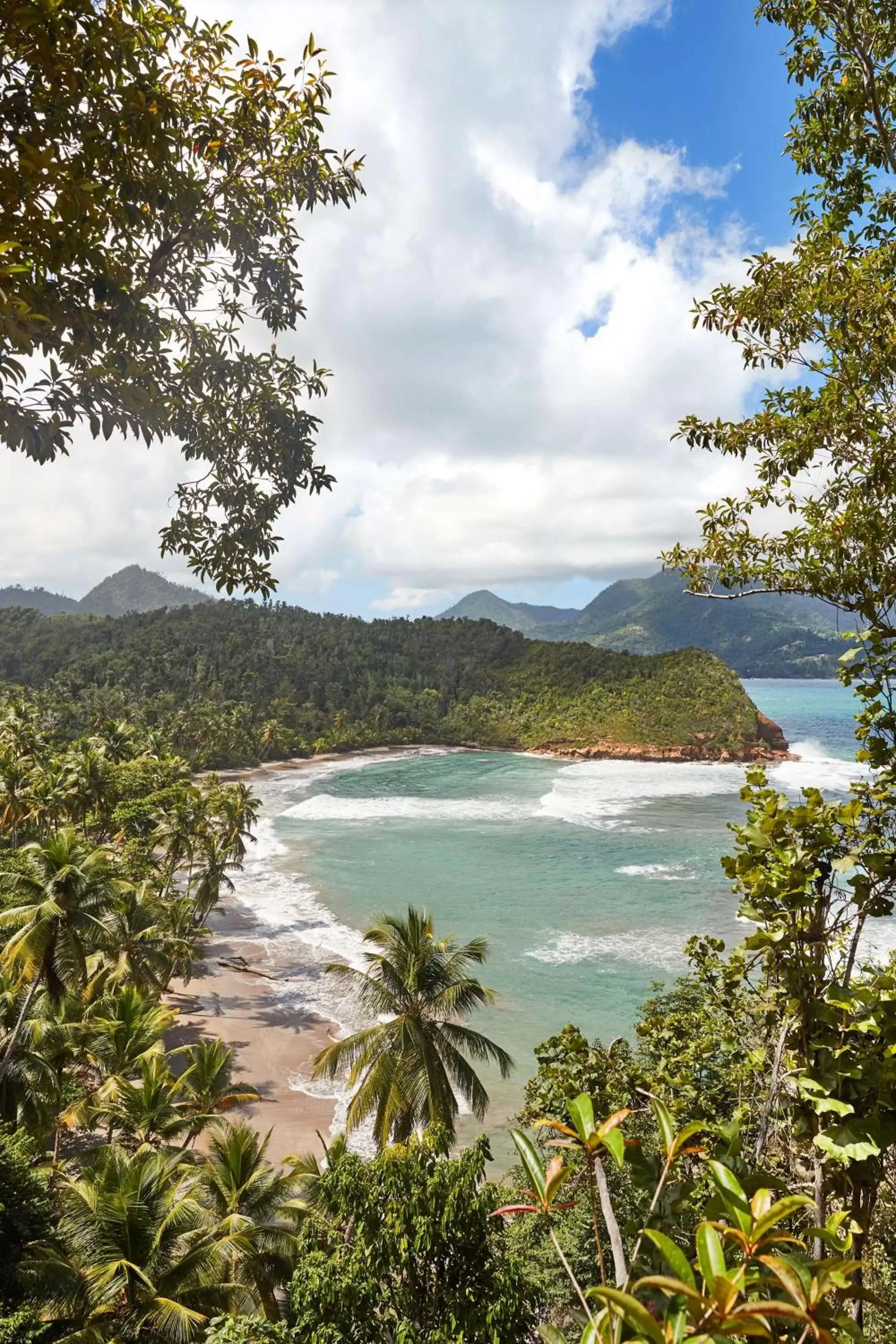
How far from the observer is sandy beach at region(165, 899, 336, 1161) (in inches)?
746

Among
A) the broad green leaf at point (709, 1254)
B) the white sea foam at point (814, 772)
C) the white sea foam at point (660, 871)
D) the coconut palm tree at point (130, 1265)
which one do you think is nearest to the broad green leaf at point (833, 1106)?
the broad green leaf at point (709, 1254)

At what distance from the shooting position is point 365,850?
47438mm

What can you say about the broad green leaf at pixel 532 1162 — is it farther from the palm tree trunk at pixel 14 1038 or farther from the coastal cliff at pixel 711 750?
the coastal cliff at pixel 711 750

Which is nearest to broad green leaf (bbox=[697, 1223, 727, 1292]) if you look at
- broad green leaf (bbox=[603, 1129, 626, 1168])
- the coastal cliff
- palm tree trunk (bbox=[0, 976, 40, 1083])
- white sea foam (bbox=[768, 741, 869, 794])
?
broad green leaf (bbox=[603, 1129, 626, 1168])

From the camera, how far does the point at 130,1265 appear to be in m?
9.88

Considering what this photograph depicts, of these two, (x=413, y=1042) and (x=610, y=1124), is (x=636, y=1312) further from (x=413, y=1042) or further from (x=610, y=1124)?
(x=413, y=1042)

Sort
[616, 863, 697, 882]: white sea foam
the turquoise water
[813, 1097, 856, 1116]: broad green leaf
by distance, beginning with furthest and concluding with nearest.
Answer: [616, 863, 697, 882]: white sea foam < the turquoise water < [813, 1097, 856, 1116]: broad green leaf

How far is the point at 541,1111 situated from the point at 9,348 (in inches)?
571

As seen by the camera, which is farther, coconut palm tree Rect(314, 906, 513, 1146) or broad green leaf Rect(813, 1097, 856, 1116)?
coconut palm tree Rect(314, 906, 513, 1146)

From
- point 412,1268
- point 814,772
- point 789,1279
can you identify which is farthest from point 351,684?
point 789,1279

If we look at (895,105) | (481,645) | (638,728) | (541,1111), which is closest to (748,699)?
(638,728)

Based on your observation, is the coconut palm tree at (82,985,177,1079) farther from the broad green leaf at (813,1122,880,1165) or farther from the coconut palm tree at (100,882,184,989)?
the broad green leaf at (813,1122,880,1165)

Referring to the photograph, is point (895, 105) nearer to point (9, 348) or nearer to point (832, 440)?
point (832, 440)

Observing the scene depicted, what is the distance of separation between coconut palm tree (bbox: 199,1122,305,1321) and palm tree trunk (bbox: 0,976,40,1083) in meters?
4.34
